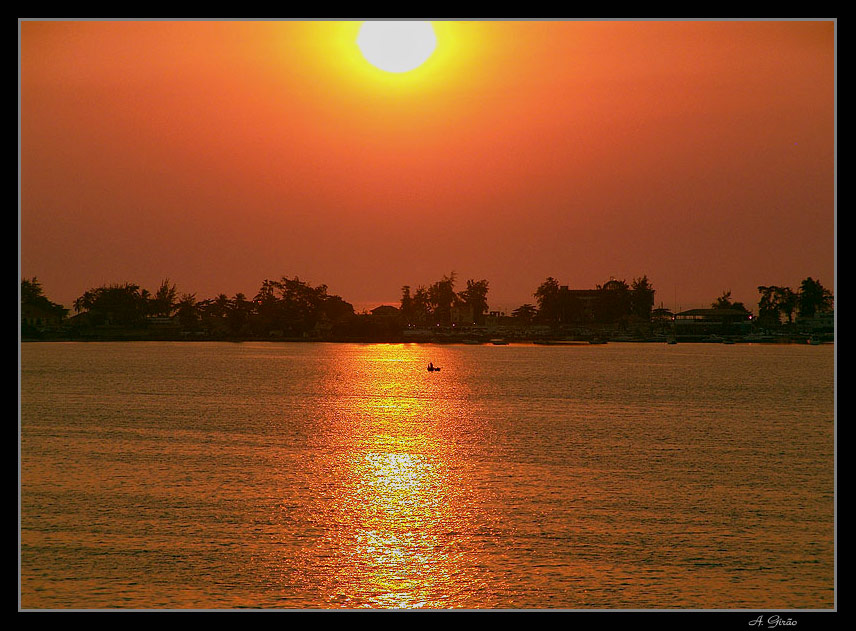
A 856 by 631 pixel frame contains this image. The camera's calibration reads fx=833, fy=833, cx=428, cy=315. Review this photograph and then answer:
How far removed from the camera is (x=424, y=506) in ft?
113

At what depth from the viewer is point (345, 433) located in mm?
57750

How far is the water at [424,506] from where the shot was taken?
24.7 m

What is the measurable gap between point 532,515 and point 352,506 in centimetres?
738

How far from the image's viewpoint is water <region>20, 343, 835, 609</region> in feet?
80.9
